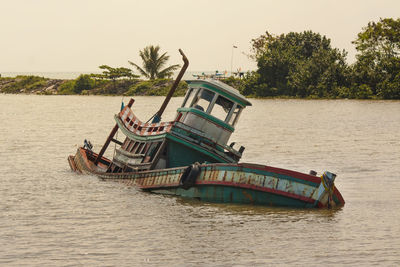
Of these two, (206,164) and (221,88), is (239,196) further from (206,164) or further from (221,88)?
(221,88)

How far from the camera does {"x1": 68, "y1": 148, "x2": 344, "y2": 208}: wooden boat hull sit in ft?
56.1

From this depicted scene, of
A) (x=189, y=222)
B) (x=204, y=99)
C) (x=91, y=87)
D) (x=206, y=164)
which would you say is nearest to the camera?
(x=189, y=222)

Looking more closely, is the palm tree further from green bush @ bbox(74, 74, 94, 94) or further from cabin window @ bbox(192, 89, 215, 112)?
cabin window @ bbox(192, 89, 215, 112)

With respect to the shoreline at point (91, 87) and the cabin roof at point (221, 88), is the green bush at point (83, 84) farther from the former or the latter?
the cabin roof at point (221, 88)

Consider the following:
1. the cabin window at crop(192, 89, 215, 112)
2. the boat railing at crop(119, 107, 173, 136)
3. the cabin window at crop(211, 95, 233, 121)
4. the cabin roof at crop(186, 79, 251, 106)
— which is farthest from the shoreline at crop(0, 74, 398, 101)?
the cabin window at crop(192, 89, 215, 112)

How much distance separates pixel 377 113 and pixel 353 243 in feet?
137

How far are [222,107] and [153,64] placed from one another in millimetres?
83349

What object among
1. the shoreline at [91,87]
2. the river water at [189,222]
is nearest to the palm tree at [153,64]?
the shoreline at [91,87]

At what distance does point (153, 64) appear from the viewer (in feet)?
339

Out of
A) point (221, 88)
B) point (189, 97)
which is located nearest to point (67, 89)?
point (189, 97)

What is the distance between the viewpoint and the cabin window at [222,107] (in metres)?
20.9

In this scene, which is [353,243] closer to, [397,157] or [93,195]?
[93,195]

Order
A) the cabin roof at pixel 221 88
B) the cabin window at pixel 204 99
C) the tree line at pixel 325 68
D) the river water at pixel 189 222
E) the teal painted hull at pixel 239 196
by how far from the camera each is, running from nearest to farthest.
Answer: the river water at pixel 189 222
the teal painted hull at pixel 239 196
the cabin roof at pixel 221 88
the cabin window at pixel 204 99
the tree line at pixel 325 68

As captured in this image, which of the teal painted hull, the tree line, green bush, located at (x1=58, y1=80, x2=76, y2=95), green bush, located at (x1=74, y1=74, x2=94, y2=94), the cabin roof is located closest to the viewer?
the teal painted hull
